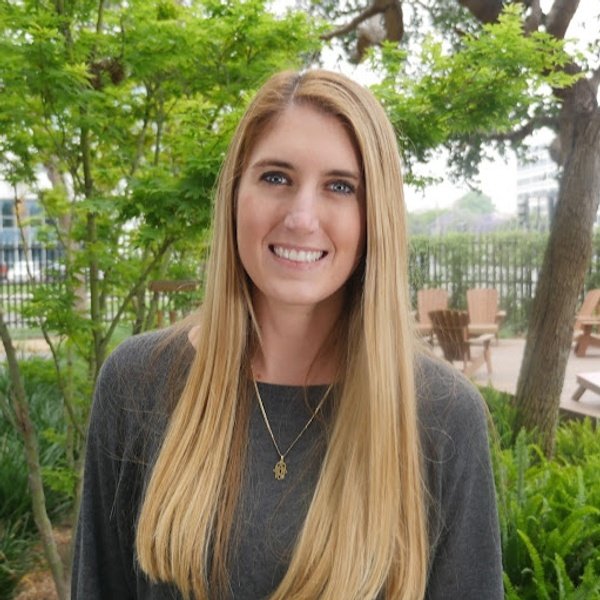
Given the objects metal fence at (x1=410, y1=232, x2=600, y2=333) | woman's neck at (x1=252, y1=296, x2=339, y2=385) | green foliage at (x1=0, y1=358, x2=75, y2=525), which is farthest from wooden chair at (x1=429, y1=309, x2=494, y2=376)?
woman's neck at (x1=252, y1=296, x2=339, y2=385)

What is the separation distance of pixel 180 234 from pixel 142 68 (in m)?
0.75

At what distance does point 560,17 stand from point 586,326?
7745 millimetres

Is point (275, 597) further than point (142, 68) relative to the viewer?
No

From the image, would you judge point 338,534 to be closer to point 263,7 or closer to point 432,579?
point 432,579

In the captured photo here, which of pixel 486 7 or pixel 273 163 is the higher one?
pixel 486 7

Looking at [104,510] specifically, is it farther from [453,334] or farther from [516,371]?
[516,371]

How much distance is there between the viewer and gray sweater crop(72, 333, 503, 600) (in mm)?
1563

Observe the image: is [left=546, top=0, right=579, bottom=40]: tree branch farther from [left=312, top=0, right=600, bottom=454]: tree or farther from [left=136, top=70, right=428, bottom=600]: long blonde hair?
[left=136, top=70, right=428, bottom=600]: long blonde hair

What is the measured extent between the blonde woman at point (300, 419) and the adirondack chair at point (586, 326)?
1172cm

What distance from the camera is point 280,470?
1.60 m

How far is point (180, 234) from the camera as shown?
395 cm

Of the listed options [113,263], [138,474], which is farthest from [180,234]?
[138,474]

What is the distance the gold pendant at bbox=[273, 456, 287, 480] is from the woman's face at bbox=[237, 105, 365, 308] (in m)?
0.30

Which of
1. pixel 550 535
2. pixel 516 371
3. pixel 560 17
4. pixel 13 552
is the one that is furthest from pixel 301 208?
pixel 516 371
